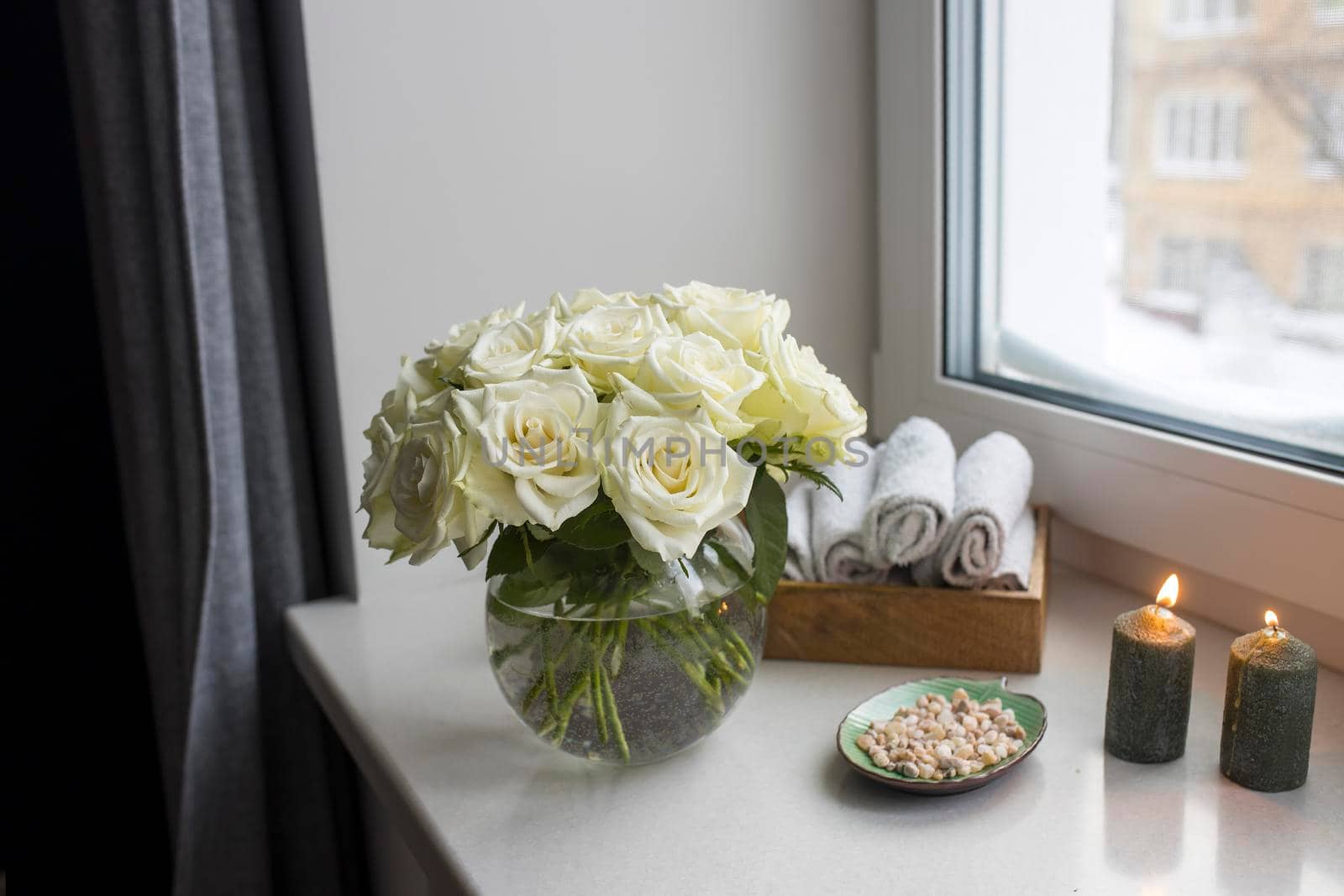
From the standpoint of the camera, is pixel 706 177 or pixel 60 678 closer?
pixel 706 177

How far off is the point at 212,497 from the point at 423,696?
269 mm

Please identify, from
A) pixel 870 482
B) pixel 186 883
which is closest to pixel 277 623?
pixel 186 883

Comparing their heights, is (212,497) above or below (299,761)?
above

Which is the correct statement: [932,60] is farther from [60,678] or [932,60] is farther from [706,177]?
[60,678]

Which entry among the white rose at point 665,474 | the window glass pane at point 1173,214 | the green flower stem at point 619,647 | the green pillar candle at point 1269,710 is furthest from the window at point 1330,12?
the green flower stem at point 619,647

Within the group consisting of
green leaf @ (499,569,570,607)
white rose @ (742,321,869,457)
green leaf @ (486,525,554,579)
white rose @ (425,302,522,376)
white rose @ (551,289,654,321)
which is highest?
white rose @ (551,289,654,321)

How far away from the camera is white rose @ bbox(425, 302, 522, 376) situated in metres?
0.78

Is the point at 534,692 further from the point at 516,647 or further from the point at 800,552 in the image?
the point at 800,552

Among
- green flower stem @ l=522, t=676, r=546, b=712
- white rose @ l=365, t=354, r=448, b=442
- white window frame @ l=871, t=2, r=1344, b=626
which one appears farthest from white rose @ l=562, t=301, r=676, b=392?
white window frame @ l=871, t=2, r=1344, b=626

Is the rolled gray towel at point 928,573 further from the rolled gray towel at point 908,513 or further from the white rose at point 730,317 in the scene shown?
the white rose at point 730,317

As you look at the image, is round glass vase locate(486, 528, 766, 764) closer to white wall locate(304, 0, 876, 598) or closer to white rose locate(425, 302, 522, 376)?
white rose locate(425, 302, 522, 376)

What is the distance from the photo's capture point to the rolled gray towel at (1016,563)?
0.92 metres

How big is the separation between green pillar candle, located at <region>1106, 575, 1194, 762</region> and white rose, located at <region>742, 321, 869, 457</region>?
0.23 m

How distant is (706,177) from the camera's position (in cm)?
121
